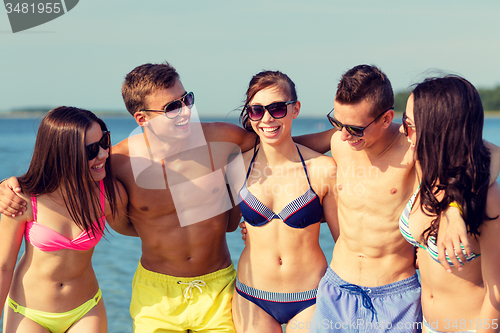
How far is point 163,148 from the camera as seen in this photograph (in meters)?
3.83

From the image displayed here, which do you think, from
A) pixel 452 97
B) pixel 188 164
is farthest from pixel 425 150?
pixel 188 164

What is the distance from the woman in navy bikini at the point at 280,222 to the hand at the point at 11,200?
1.57 m

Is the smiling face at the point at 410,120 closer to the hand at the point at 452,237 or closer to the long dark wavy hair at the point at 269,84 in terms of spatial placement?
the hand at the point at 452,237

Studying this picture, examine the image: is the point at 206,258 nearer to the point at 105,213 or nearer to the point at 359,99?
the point at 105,213

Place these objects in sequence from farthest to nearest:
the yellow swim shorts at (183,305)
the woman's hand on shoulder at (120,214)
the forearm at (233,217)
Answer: the forearm at (233,217) < the yellow swim shorts at (183,305) < the woman's hand on shoulder at (120,214)

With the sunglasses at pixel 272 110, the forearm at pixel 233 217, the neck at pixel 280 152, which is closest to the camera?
the sunglasses at pixel 272 110

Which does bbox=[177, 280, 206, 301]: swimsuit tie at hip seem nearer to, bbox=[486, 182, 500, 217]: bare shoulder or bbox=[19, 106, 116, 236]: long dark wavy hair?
bbox=[19, 106, 116, 236]: long dark wavy hair

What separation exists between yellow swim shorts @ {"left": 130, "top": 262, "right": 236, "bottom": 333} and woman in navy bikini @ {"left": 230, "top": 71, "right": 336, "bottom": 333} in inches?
9.3

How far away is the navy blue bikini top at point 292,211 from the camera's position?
3.41 meters

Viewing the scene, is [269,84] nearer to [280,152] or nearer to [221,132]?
[280,152]

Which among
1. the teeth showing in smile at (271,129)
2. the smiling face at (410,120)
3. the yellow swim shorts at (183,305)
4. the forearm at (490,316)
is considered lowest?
the yellow swim shorts at (183,305)

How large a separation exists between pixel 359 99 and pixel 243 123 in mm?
1045

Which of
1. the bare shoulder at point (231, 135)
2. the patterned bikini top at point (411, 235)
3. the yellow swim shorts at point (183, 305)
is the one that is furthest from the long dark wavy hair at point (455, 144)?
the yellow swim shorts at point (183, 305)

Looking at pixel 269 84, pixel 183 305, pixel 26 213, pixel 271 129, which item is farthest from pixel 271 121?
pixel 26 213
